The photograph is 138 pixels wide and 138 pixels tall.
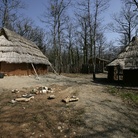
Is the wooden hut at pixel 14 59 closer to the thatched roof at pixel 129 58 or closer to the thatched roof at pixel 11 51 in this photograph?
the thatched roof at pixel 11 51

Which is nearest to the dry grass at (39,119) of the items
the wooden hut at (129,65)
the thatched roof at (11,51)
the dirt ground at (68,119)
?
the dirt ground at (68,119)

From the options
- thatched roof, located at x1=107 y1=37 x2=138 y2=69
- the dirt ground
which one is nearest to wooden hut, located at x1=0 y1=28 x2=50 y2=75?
thatched roof, located at x1=107 y1=37 x2=138 y2=69

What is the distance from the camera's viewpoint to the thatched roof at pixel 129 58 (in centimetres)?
1390

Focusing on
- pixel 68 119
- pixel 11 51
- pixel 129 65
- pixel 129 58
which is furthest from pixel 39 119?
pixel 11 51

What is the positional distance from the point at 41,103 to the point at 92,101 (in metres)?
2.31

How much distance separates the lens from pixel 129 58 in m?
14.7

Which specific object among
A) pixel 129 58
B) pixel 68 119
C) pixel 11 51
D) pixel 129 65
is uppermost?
pixel 11 51

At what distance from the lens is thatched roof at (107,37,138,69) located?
45.6 ft

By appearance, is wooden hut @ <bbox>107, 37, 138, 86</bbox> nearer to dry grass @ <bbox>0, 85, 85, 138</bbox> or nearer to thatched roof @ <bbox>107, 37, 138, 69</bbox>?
thatched roof @ <bbox>107, 37, 138, 69</bbox>

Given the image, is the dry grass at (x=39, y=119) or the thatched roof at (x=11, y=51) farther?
the thatched roof at (x=11, y=51)

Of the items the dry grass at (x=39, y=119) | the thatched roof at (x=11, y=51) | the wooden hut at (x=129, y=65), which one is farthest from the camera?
the thatched roof at (x=11, y=51)

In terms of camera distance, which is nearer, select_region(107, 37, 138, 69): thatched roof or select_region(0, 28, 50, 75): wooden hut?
select_region(107, 37, 138, 69): thatched roof

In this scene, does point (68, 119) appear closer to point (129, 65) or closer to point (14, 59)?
point (129, 65)

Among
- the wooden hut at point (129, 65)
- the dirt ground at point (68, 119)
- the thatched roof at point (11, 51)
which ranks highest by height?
the thatched roof at point (11, 51)
